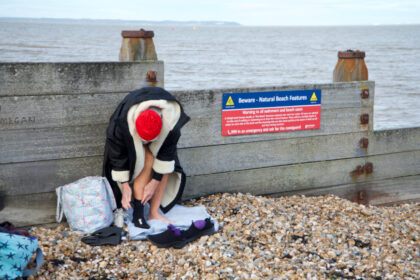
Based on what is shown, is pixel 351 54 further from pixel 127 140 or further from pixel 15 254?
pixel 15 254

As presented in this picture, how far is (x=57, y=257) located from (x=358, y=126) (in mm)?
3836

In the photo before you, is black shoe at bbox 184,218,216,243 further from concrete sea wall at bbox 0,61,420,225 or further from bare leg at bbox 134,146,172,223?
concrete sea wall at bbox 0,61,420,225

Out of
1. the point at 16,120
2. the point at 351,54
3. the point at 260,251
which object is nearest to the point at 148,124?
the point at 16,120

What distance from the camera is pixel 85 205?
4559 millimetres

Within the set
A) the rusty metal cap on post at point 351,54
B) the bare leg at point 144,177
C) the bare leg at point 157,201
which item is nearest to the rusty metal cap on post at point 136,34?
the bare leg at point 144,177

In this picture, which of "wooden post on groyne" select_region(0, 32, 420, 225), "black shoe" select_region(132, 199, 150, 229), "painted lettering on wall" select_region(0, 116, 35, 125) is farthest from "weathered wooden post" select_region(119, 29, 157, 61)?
"black shoe" select_region(132, 199, 150, 229)

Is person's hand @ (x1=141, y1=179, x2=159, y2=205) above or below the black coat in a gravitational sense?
below

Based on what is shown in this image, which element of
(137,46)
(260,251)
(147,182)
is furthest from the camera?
(137,46)

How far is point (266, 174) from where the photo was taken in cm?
575

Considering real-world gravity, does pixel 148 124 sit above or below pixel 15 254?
above

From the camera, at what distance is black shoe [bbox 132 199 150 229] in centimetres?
462

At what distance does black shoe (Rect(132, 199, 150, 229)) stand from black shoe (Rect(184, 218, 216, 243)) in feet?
1.42

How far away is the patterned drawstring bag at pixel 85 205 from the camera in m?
4.55

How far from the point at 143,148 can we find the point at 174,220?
81 cm
